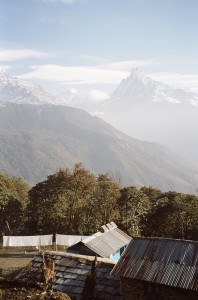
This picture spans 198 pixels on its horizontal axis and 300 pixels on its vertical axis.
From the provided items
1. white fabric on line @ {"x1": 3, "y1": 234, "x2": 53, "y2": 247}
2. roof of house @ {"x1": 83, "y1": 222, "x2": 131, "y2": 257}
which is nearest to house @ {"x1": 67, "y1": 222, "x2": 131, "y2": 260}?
roof of house @ {"x1": 83, "y1": 222, "x2": 131, "y2": 257}

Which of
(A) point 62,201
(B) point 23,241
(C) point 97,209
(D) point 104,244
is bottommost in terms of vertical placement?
(B) point 23,241

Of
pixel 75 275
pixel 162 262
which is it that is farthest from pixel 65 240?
pixel 162 262

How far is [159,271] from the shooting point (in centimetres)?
1930

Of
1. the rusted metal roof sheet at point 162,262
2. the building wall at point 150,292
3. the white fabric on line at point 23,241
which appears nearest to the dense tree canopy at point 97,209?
the white fabric on line at point 23,241

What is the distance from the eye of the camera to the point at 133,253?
21.1 meters

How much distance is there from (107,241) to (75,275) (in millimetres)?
10692

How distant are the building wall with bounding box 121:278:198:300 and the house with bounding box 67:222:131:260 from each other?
920cm

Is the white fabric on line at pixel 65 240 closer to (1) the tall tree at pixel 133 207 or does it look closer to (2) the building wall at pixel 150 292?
(1) the tall tree at pixel 133 207

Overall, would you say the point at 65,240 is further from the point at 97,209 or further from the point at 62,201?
the point at 62,201

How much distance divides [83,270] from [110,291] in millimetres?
2315

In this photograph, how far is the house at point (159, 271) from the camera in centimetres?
1847

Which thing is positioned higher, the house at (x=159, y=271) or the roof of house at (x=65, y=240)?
the house at (x=159, y=271)

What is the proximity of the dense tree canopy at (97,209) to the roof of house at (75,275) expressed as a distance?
1093 inches

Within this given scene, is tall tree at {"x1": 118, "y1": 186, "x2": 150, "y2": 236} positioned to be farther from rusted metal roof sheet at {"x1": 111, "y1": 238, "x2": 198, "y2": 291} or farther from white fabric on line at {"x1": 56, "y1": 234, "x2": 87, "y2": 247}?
rusted metal roof sheet at {"x1": 111, "y1": 238, "x2": 198, "y2": 291}
